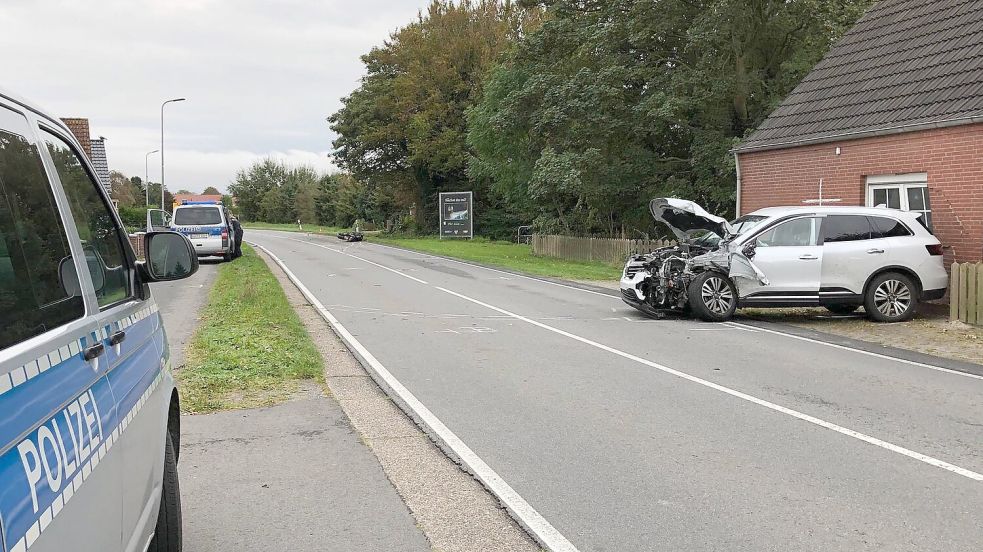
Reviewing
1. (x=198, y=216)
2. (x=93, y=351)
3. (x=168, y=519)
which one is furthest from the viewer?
(x=198, y=216)

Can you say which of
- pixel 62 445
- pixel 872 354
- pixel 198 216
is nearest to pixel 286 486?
pixel 62 445

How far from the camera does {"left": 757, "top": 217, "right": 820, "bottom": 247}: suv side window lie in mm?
13398

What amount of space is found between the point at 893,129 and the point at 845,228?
3.54 m

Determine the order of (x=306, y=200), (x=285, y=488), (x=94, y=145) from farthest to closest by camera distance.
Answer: (x=306, y=200) < (x=94, y=145) < (x=285, y=488)

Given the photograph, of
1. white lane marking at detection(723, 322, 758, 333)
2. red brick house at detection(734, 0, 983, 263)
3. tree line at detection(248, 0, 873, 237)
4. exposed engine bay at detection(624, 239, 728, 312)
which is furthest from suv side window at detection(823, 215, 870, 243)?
tree line at detection(248, 0, 873, 237)

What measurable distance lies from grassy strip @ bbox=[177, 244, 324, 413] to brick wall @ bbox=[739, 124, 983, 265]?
38.2ft

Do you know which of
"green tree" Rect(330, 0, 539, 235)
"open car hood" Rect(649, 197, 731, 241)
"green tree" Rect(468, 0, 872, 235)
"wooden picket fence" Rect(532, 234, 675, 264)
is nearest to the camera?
"open car hood" Rect(649, 197, 731, 241)

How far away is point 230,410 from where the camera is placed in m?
7.27

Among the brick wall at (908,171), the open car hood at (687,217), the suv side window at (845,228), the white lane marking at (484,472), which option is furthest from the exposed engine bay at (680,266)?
the white lane marking at (484,472)

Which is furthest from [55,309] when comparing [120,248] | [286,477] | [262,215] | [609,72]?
[262,215]

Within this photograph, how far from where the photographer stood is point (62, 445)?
84.7 inches

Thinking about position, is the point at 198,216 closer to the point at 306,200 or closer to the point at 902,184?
the point at 902,184

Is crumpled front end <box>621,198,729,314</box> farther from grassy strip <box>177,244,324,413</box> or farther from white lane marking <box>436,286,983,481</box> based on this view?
grassy strip <box>177,244,324,413</box>

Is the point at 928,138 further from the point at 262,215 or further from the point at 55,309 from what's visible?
the point at 262,215
